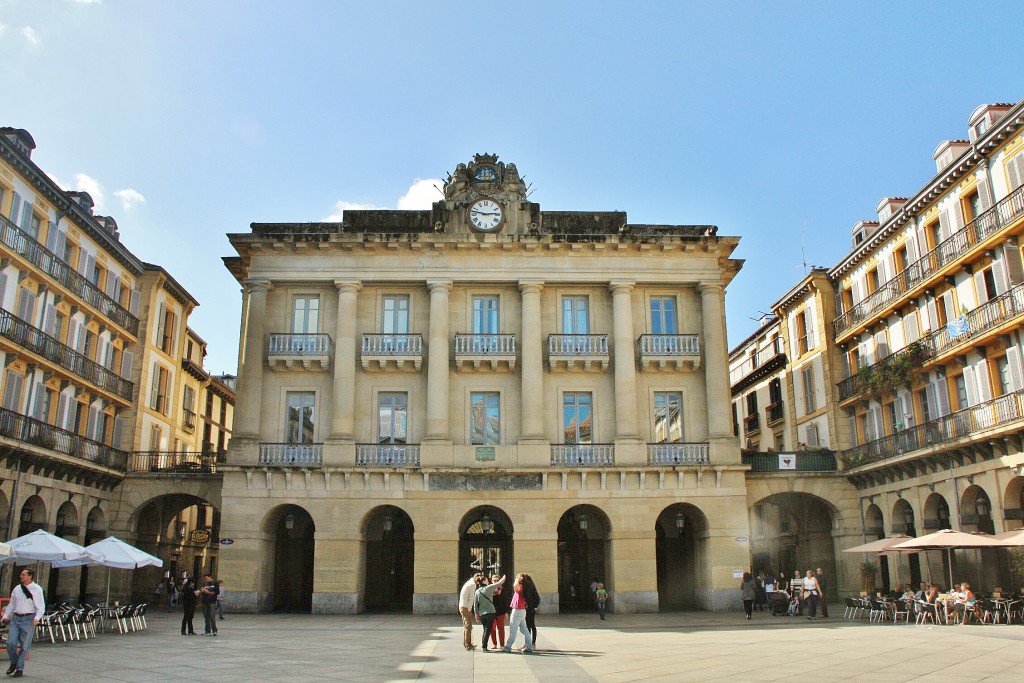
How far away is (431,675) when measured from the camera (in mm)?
14734

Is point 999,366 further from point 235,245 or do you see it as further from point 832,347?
point 235,245

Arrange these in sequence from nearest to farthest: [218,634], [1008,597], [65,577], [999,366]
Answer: [218,634]
[1008,597]
[999,366]
[65,577]

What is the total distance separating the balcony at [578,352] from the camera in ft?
110

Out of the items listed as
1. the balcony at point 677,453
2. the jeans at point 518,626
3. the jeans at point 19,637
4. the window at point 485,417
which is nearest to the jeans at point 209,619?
the jeans at point 19,637

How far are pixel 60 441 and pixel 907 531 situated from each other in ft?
Answer: 104

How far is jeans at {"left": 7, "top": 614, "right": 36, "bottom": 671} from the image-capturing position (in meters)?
14.6

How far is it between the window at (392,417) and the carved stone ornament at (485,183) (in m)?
8.28

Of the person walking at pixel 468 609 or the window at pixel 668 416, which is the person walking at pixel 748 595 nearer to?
the window at pixel 668 416

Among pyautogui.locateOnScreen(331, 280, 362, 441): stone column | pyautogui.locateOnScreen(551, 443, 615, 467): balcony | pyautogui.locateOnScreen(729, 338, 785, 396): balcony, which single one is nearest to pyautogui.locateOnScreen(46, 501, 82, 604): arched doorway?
pyautogui.locateOnScreen(331, 280, 362, 441): stone column

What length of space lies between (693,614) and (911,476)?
31.0 ft

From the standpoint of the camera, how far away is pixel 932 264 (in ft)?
101

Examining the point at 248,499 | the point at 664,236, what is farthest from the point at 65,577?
the point at 664,236

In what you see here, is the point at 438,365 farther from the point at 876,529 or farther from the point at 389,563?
the point at 876,529

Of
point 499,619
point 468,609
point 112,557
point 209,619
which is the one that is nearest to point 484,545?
point 209,619
